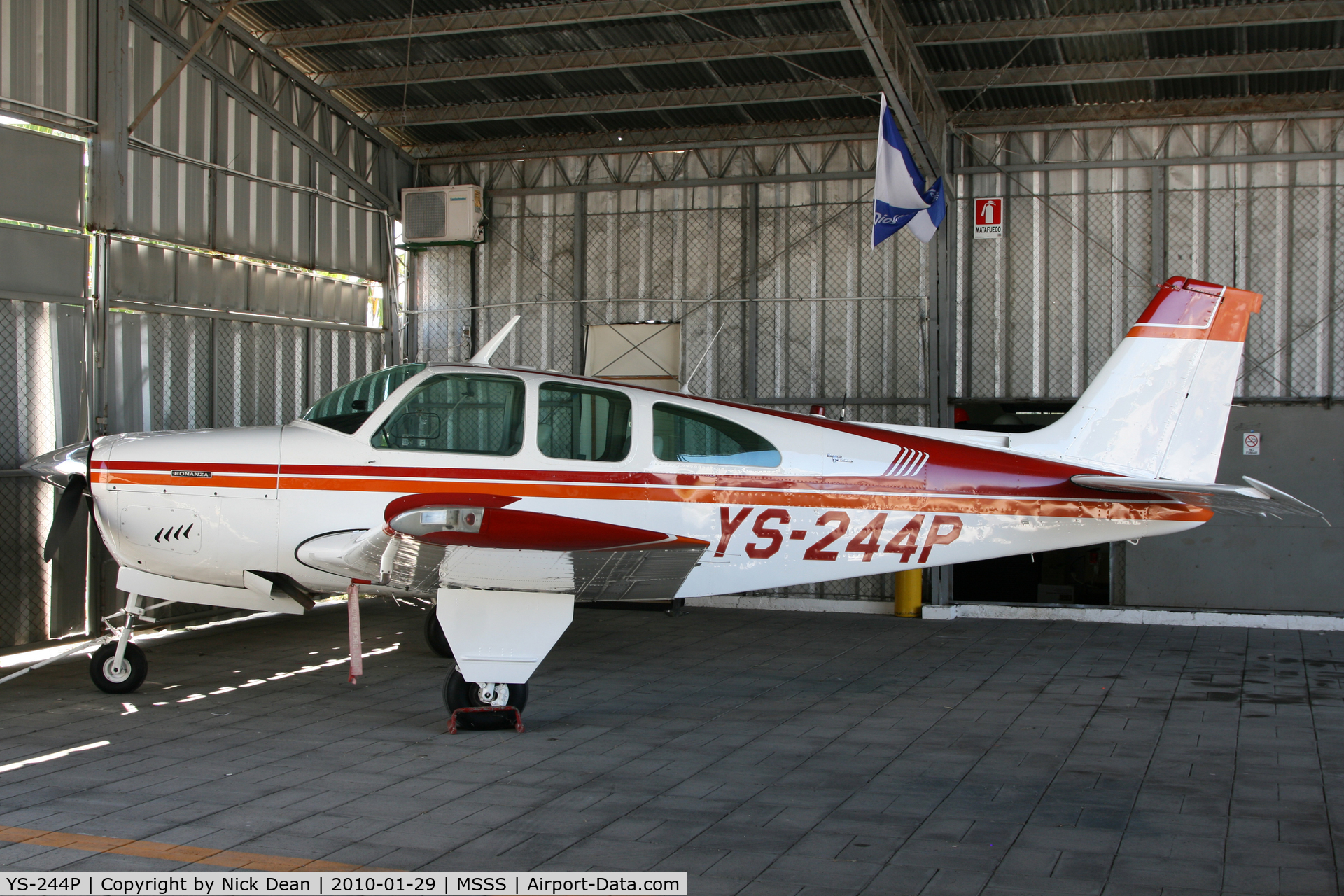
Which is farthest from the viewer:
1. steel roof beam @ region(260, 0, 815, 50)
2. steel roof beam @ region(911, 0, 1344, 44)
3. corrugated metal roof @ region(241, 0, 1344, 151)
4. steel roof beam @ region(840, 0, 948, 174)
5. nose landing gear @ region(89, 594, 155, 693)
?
corrugated metal roof @ region(241, 0, 1344, 151)

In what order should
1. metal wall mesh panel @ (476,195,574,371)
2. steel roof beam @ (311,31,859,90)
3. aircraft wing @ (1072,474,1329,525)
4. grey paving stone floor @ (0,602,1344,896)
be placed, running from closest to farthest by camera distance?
grey paving stone floor @ (0,602,1344,896) < aircraft wing @ (1072,474,1329,525) < steel roof beam @ (311,31,859,90) < metal wall mesh panel @ (476,195,574,371)

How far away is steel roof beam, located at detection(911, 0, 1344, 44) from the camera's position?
936 centimetres


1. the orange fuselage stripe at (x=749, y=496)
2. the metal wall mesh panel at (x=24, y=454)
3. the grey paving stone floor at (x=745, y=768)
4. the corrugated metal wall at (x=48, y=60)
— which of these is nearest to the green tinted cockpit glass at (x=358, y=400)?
the orange fuselage stripe at (x=749, y=496)

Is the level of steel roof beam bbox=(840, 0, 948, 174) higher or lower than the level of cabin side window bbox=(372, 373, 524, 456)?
higher

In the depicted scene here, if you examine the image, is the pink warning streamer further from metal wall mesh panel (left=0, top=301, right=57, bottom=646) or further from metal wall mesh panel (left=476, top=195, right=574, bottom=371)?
metal wall mesh panel (left=476, top=195, right=574, bottom=371)

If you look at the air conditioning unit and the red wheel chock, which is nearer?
the red wheel chock

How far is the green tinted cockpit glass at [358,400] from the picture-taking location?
689 centimetres

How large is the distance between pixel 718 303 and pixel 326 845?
9.13 meters

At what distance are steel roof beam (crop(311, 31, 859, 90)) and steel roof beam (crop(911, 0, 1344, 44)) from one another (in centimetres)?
93

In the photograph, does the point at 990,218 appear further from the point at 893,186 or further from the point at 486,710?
the point at 486,710

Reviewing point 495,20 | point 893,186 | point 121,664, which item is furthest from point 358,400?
point 495,20

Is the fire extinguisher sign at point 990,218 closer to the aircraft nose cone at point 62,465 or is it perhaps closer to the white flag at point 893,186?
the white flag at point 893,186

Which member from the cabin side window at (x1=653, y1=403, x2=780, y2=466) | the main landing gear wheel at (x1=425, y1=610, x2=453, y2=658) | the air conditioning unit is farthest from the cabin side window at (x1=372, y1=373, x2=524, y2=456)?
the air conditioning unit

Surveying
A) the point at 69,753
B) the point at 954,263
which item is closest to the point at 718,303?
the point at 954,263
